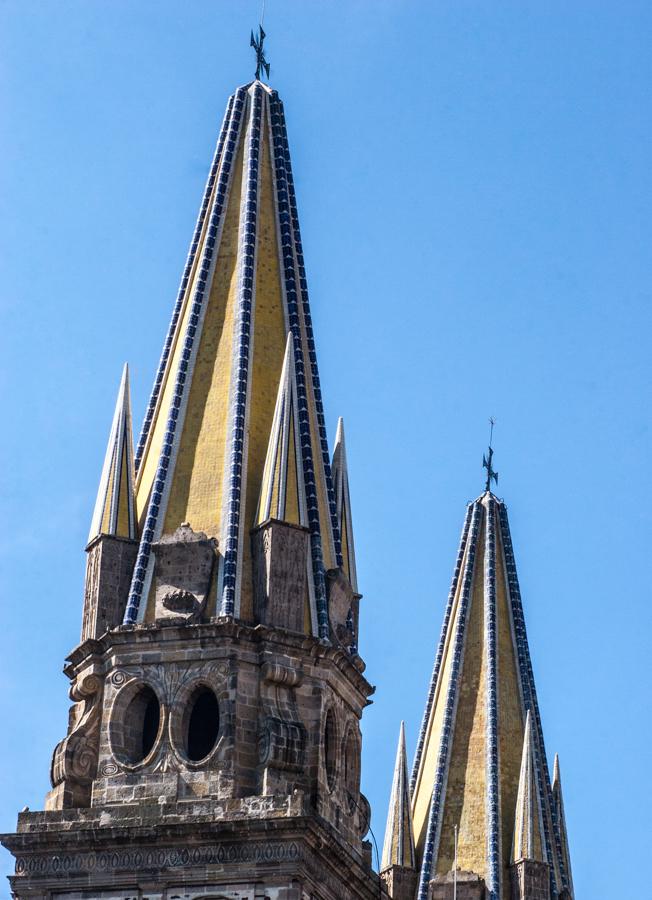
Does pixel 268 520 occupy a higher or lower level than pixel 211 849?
higher

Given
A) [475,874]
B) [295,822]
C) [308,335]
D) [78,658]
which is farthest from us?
[475,874]

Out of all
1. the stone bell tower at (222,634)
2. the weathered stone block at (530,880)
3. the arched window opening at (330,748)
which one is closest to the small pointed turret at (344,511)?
the stone bell tower at (222,634)

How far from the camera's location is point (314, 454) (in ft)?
177

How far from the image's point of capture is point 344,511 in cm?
5481

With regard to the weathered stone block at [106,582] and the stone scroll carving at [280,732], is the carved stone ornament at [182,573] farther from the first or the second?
the stone scroll carving at [280,732]

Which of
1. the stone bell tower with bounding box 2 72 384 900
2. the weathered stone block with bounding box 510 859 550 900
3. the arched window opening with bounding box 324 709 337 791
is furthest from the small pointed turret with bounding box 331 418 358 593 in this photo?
the weathered stone block with bounding box 510 859 550 900

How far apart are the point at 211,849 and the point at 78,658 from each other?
4.84 m

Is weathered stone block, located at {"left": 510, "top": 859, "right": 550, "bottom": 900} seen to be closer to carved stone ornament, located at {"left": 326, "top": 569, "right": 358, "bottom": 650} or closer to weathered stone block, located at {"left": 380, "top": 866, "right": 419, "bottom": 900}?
weathered stone block, located at {"left": 380, "top": 866, "right": 419, "bottom": 900}

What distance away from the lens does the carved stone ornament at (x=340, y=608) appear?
5241 cm

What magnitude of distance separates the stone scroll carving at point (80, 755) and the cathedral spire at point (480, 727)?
17.3 m

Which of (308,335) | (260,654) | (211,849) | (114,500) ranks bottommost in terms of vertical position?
(211,849)

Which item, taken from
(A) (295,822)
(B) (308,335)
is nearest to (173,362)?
(B) (308,335)

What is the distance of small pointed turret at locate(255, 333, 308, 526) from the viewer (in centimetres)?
5200

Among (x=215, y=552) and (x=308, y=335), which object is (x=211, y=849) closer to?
(x=215, y=552)
